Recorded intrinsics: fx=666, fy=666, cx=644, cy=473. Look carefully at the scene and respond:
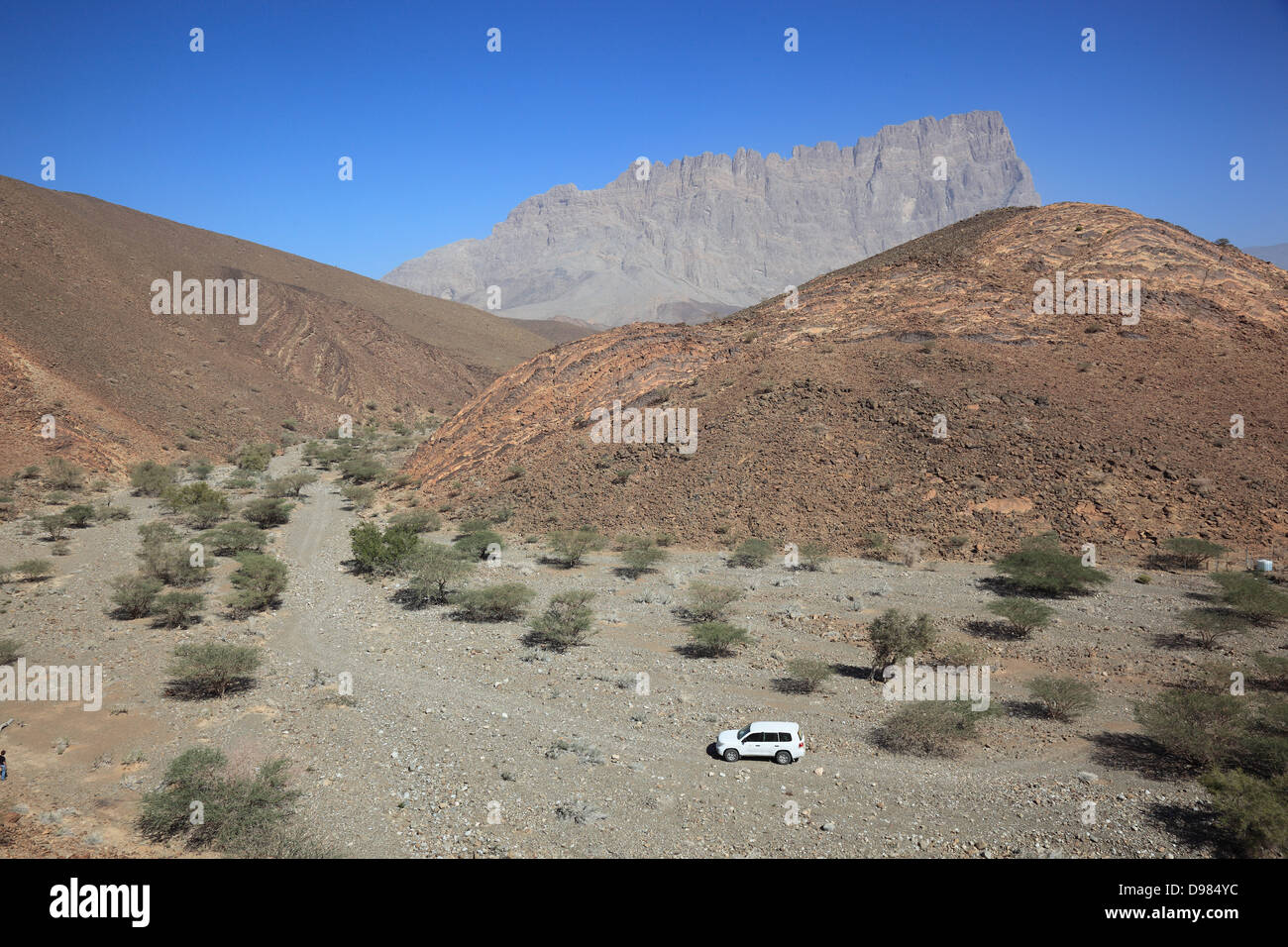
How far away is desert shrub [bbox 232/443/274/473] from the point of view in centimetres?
4322

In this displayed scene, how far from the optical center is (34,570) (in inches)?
851

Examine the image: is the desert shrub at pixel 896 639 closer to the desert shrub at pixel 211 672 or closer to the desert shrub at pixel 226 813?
the desert shrub at pixel 226 813

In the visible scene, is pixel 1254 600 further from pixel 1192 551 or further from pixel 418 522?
pixel 418 522

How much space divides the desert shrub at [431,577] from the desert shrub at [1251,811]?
1889 cm

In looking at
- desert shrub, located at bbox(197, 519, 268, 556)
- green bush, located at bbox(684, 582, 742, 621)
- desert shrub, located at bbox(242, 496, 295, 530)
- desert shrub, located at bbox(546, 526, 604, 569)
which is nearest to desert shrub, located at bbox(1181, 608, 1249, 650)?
green bush, located at bbox(684, 582, 742, 621)

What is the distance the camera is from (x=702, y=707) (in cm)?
1402

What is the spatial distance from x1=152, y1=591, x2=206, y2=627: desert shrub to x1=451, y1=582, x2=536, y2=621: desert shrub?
742 centimetres

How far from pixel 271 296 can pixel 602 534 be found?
7043cm

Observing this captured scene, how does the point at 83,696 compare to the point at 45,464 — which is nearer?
the point at 83,696

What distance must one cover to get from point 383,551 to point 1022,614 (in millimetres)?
20193

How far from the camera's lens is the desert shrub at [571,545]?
24.8 metres

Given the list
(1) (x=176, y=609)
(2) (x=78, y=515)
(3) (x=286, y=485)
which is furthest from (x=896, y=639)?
(3) (x=286, y=485)
